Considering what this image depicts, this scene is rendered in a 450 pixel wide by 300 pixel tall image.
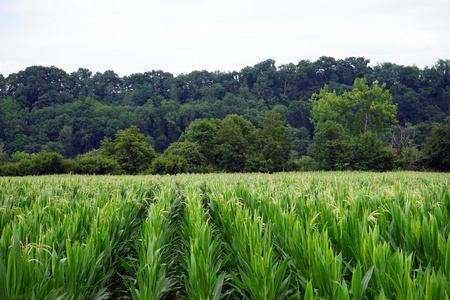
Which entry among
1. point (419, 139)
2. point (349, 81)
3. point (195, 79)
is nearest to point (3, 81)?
point (195, 79)

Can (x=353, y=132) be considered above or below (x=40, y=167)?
above

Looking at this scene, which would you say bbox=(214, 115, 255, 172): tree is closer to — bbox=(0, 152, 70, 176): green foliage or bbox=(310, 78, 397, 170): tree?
bbox=(310, 78, 397, 170): tree

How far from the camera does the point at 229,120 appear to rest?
156ft

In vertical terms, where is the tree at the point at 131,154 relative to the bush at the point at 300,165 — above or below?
above

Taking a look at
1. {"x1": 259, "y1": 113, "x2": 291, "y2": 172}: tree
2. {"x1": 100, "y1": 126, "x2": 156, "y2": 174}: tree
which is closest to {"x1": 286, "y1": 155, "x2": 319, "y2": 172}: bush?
{"x1": 259, "y1": 113, "x2": 291, "y2": 172}: tree

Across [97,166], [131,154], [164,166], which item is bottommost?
[164,166]

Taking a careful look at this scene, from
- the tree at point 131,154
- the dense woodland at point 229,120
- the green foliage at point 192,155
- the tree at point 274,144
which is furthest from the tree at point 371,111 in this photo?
the tree at point 131,154

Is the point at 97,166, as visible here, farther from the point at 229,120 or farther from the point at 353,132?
the point at 353,132

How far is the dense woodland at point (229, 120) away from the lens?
41469 millimetres

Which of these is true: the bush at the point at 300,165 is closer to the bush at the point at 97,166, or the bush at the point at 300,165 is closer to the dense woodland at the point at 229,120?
the dense woodland at the point at 229,120

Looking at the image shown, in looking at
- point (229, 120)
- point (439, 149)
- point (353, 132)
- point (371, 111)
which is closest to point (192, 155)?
point (229, 120)

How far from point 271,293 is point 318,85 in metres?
98.9

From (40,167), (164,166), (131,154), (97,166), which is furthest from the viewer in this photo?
(131,154)

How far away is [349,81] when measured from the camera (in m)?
93.2
